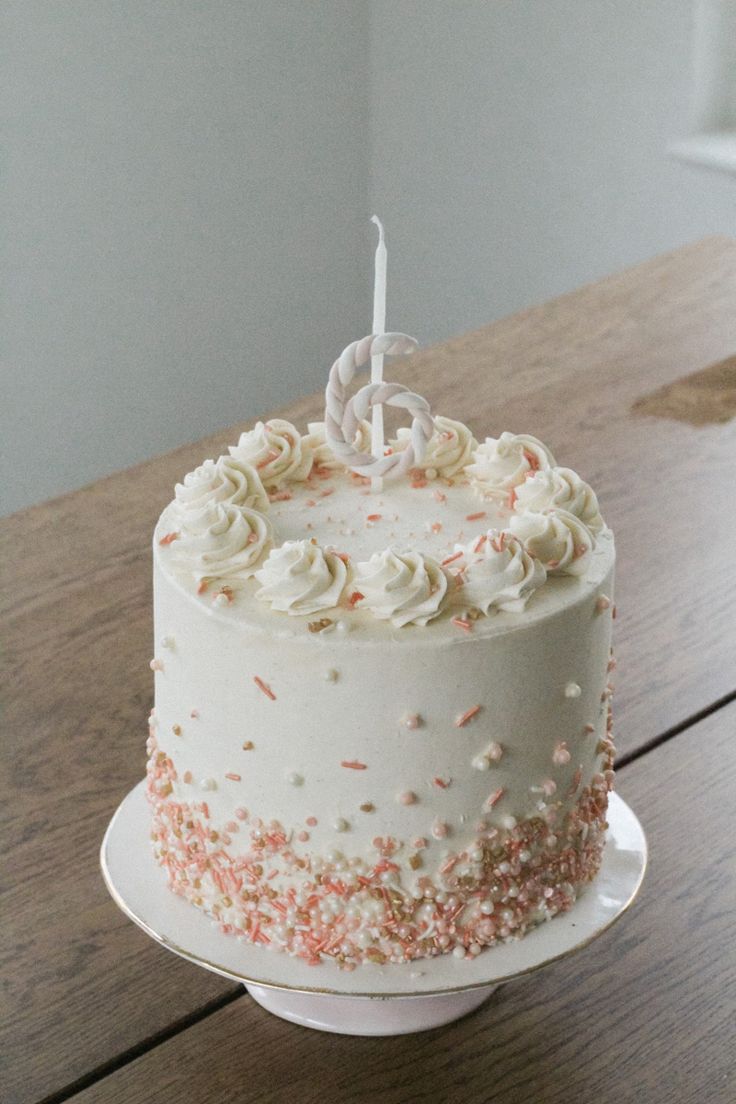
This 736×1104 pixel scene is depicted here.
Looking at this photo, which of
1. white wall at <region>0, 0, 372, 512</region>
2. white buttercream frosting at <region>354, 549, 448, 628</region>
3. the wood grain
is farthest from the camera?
white wall at <region>0, 0, 372, 512</region>

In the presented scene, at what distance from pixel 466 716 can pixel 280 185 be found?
3.00 m

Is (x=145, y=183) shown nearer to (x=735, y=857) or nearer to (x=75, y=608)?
(x=75, y=608)

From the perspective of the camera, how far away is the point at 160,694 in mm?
978

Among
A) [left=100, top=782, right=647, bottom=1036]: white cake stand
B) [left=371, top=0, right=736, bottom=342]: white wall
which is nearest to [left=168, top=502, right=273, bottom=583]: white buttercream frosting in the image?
[left=100, top=782, right=647, bottom=1036]: white cake stand

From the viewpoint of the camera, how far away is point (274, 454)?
102 cm

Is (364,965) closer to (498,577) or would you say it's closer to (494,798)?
(494,798)

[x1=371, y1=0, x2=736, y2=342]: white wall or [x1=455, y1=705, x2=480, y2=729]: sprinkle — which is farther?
[x1=371, y1=0, x2=736, y2=342]: white wall

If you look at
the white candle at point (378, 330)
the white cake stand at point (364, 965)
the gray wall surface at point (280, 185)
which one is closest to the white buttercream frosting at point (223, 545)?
the white candle at point (378, 330)

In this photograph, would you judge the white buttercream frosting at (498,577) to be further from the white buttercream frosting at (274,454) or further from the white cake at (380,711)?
the white buttercream frosting at (274,454)

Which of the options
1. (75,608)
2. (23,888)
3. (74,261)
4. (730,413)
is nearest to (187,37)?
(74,261)

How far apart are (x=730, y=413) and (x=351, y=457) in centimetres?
103

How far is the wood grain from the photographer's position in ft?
3.14

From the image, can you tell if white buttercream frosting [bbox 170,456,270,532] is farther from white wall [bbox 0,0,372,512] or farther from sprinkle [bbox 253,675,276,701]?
white wall [bbox 0,0,372,512]

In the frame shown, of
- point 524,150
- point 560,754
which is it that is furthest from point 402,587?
point 524,150
